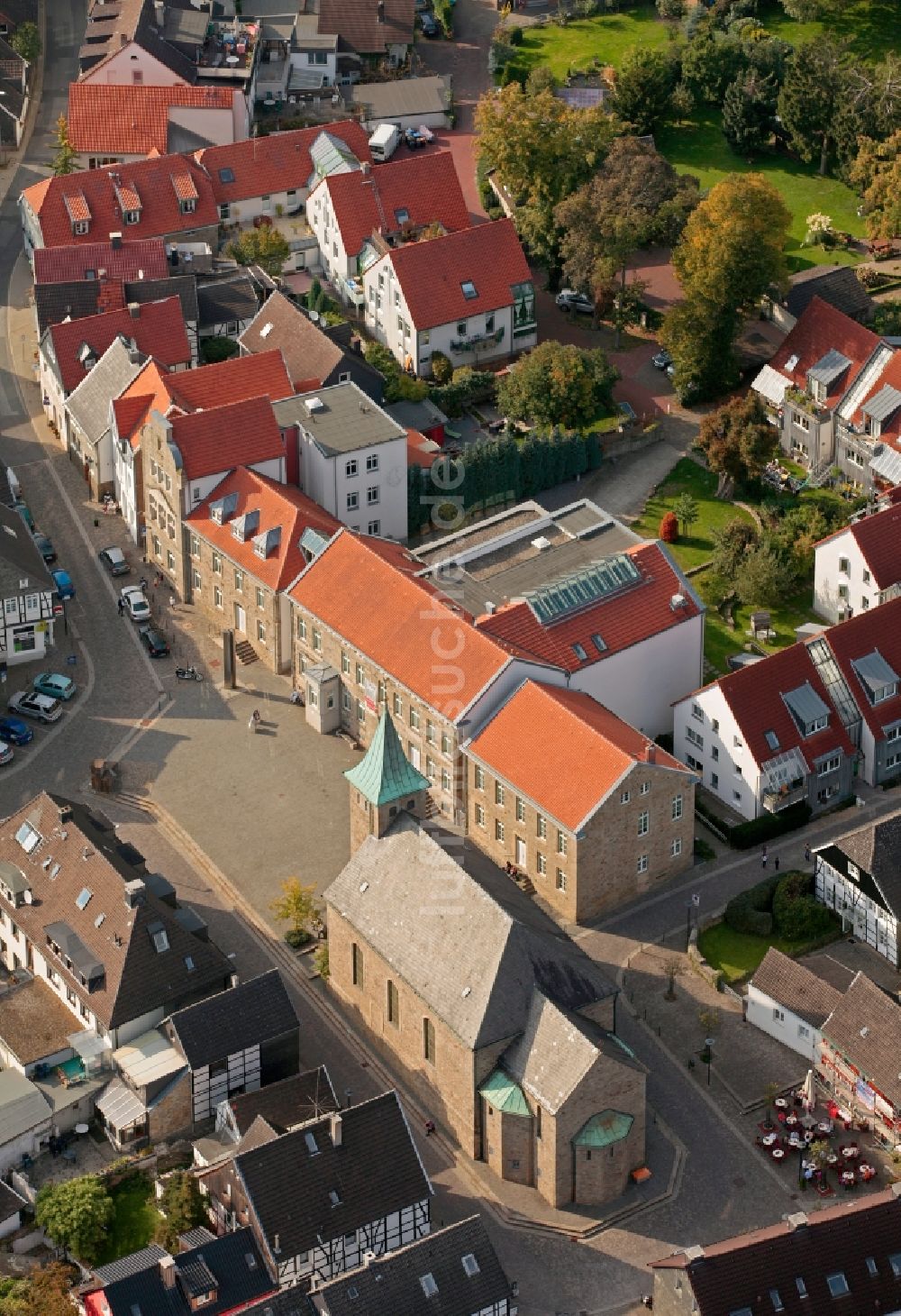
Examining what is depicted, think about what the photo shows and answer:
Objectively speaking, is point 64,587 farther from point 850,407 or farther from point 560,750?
point 850,407

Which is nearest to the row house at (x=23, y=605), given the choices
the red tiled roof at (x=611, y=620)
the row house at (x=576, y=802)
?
the red tiled roof at (x=611, y=620)

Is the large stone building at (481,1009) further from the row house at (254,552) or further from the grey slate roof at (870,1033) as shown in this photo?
the row house at (254,552)

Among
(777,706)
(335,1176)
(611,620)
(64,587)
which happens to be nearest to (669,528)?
(611,620)

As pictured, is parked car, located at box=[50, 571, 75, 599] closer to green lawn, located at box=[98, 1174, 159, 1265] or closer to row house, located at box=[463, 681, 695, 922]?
row house, located at box=[463, 681, 695, 922]

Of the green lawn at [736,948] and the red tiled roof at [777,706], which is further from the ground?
the red tiled roof at [777,706]

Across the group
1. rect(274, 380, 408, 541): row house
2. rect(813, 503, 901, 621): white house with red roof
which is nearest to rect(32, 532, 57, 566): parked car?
rect(274, 380, 408, 541): row house

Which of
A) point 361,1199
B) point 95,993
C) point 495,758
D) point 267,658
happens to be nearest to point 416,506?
point 267,658
